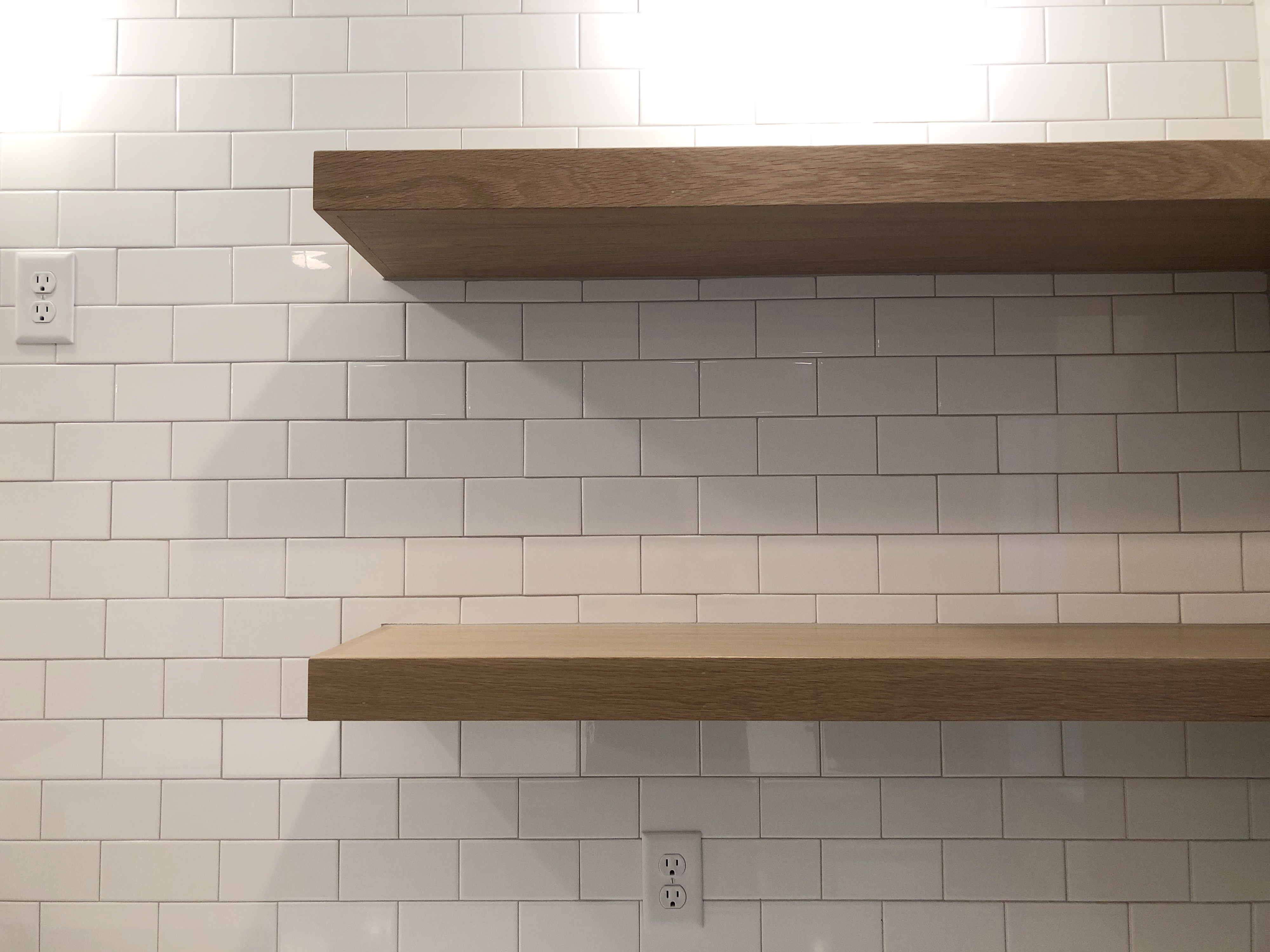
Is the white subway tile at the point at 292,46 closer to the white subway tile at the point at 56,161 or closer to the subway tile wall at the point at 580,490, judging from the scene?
the subway tile wall at the point at 580,490

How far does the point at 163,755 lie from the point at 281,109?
2.94ft

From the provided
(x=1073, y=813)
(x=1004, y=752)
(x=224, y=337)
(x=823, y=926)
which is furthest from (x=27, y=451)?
(x=1073, y=813)

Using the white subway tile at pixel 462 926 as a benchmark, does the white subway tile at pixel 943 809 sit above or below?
above

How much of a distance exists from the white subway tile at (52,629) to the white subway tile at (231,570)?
114mm

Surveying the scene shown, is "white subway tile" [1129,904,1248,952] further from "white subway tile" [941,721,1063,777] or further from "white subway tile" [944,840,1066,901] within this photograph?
Result: "white subway tile" [941,721,1063,777]

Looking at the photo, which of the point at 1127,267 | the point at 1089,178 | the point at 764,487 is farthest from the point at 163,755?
the point at 1127,267

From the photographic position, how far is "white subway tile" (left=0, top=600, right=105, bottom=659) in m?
1.25

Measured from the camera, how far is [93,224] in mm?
1277

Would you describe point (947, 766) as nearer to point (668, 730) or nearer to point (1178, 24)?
point (668, 730)

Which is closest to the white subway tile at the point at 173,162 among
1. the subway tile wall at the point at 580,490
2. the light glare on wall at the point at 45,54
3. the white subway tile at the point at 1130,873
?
the subway tile wall at the point at 580,490

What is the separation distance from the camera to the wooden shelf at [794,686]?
2.93 feet

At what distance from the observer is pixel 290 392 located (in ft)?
4.15

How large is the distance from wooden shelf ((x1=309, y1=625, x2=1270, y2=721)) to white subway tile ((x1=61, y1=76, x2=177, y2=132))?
0.85 meters

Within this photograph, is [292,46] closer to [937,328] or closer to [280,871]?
[937,328]
